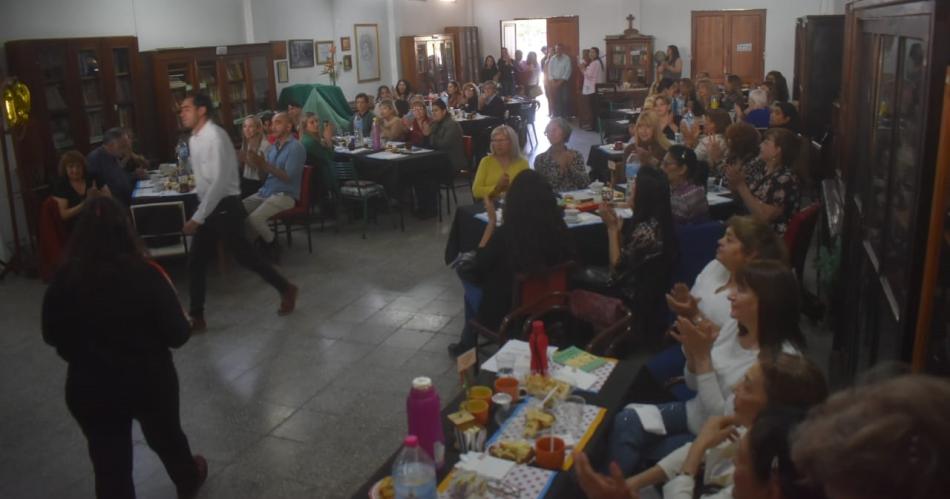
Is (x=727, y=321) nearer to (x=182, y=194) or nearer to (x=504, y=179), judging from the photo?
(x=504, y=179)

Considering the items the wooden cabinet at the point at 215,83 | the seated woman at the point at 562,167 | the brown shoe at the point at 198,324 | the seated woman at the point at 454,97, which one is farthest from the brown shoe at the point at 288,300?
the seated woman at the point at 454,97

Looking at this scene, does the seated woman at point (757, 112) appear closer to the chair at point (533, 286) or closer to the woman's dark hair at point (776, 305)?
the chair at point (533, 286)

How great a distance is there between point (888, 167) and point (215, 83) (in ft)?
30.7

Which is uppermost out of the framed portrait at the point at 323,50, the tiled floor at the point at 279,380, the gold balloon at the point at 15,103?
the framed portrait at the point at 323,50

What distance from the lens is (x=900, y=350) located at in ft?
8.39

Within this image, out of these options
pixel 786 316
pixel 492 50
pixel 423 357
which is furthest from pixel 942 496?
pixel 492 50

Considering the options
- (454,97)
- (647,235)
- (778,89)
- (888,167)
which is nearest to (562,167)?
(647,235)

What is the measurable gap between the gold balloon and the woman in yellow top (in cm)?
421

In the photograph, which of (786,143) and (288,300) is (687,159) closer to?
(786,143)

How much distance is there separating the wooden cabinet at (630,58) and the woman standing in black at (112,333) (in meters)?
14.1

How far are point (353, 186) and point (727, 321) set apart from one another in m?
5.73

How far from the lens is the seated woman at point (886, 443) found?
4.03ft

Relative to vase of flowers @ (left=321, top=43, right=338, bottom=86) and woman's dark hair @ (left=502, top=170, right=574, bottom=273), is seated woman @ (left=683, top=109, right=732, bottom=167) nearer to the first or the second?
woman's dark hair @ (left=502, top=170, right=574, bottom=273)

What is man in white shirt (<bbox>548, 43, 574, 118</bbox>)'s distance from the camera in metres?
16.8
